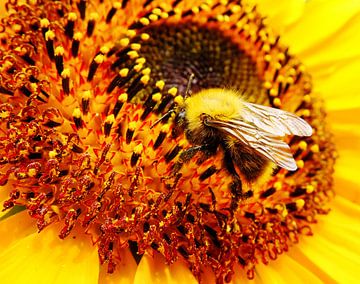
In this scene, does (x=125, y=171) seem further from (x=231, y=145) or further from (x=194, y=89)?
(x=194, y=89)

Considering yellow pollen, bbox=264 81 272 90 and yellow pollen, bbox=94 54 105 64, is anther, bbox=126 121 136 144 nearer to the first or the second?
yellow pollen, bbox=94 54 105 64

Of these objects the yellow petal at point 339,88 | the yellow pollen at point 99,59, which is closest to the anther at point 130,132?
the yellow pollen at point 99,59

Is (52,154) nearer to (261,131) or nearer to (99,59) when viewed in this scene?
(99,59)

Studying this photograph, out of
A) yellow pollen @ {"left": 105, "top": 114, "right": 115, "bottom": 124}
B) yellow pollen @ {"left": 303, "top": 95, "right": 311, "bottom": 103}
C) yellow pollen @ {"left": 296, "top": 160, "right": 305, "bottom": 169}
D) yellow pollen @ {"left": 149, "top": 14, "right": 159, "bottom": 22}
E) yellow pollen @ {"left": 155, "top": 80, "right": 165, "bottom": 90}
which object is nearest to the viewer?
yellow pollen @ {"left": 105, "top": 114, "right": 115, "bottom": 124}

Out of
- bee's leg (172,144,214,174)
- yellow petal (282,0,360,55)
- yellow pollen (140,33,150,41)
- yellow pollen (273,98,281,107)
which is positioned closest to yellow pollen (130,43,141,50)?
yellow pollen (140,33,150,41)

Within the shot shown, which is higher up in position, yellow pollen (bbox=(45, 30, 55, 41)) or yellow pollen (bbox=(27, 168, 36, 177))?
yellow pollen (bbox=(45, 30, 55, 41))

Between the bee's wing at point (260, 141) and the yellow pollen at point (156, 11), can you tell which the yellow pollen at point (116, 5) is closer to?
the yellow pollen at point (156, 11)
